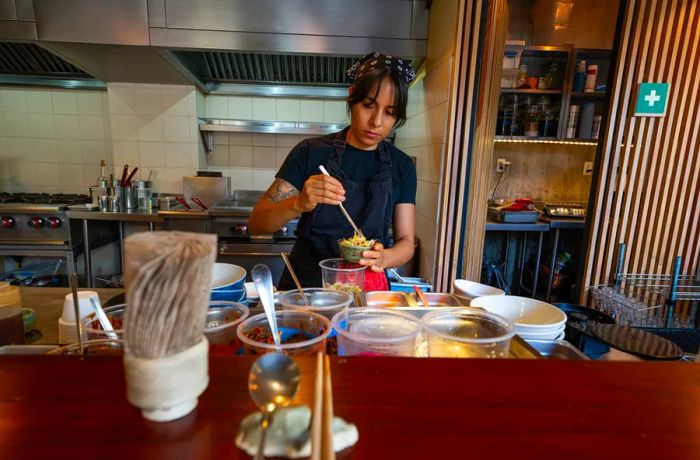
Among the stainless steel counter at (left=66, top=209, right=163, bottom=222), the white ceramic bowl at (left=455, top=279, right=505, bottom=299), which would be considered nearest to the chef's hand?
the white ceramic bowl at (left=455, top=279, right=505, bottom=299)

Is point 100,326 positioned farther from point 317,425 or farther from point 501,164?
point 501,164

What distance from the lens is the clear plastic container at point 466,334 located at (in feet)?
2.31

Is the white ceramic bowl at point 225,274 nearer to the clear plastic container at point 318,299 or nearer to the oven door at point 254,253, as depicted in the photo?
the clear plastic container at point 318,299

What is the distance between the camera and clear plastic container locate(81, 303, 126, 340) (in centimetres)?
72

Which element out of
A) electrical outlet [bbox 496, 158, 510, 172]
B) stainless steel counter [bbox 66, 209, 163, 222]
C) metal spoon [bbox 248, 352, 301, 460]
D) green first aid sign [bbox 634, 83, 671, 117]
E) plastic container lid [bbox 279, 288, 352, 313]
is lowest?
stainless steel counter [bbox 66, 209, 163, 222]

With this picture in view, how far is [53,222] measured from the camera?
313 cm

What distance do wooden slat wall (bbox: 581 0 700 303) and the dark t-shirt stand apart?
1.44m

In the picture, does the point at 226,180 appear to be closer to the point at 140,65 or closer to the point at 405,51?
the point at 140,65

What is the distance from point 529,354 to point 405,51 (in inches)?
110

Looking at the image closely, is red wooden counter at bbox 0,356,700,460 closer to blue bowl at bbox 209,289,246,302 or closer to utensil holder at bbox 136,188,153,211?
blue bowl at bbox 209,289,246,302

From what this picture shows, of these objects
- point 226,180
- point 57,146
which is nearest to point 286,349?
point 226,180

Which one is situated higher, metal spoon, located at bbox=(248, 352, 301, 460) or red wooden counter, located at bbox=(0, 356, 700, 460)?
metal spoon, located at bbox=(248, 352, 301, 460)

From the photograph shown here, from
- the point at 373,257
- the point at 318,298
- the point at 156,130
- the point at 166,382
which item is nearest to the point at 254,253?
the point at 156,130

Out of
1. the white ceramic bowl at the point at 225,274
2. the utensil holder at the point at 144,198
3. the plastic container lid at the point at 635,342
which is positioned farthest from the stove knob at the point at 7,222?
the plastic container lid at the point at 635,342
